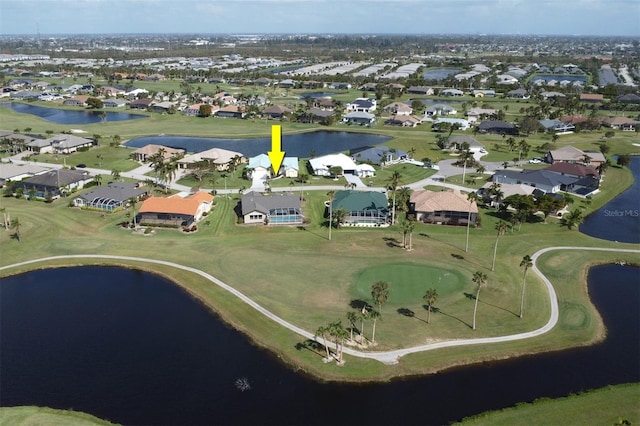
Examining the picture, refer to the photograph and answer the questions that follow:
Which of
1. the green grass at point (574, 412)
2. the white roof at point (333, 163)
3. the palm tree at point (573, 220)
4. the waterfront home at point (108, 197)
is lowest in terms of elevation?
the green grass at point (574, 412)

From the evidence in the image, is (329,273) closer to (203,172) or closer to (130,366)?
(130,366)

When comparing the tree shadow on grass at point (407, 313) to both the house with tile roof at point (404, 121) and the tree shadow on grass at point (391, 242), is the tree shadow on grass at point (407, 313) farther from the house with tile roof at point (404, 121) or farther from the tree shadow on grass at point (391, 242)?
the house with tile roof at point (404, 121)

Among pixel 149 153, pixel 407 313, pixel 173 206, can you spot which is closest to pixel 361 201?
pixel 407 313

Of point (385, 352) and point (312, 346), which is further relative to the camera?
point (312, 346)

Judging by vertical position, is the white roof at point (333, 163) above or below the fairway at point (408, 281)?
above

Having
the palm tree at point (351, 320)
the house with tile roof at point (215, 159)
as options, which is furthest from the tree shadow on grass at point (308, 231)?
the house with tile roof at point (215, 159)

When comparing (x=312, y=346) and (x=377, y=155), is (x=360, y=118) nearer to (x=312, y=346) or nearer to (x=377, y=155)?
(x=377, y=155)

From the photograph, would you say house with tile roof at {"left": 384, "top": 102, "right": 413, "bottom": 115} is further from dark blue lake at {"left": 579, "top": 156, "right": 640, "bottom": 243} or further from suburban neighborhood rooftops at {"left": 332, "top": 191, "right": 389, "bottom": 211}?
suburban neighborhood rooftops at {"left": 332, "top": 191, "right": 389, "bottom": 211}
